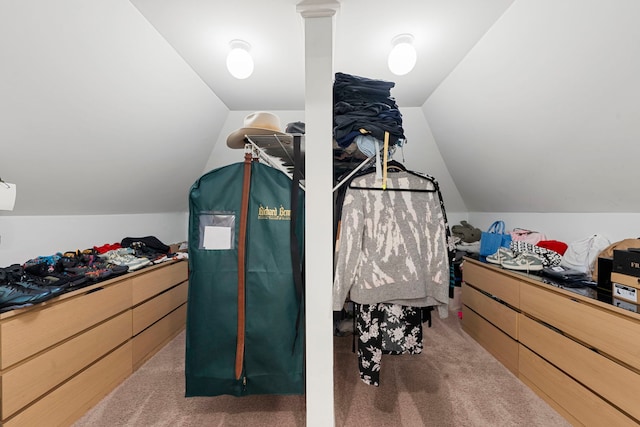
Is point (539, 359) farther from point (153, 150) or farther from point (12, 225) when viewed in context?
point (12, 225)

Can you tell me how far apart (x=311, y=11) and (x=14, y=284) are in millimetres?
1867

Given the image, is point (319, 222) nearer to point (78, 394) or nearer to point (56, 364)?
point (56, 364)

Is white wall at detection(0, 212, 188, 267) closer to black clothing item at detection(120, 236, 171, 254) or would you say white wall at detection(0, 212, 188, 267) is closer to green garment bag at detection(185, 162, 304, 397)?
black clothing item at detection(120, 236, 171, 254)

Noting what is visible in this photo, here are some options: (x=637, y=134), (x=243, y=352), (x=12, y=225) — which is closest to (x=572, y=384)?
(x=637, y=134)

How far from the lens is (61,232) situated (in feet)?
6.73

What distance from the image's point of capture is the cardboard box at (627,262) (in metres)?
1.21

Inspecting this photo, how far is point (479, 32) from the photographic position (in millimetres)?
1730

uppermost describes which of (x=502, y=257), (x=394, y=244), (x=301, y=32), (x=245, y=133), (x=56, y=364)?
(x=301, y=32)

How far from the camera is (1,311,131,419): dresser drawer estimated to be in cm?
114

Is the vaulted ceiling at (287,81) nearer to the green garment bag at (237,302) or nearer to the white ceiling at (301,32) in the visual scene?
the white ceiling at (301,32)

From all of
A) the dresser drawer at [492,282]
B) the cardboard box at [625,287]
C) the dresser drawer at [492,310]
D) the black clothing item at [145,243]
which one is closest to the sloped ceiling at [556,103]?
the cardboard box at [625,287]

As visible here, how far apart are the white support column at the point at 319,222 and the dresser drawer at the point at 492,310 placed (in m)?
1.40

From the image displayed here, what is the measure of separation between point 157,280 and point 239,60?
1.73 metres

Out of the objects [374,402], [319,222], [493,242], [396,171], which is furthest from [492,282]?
[319,222]
